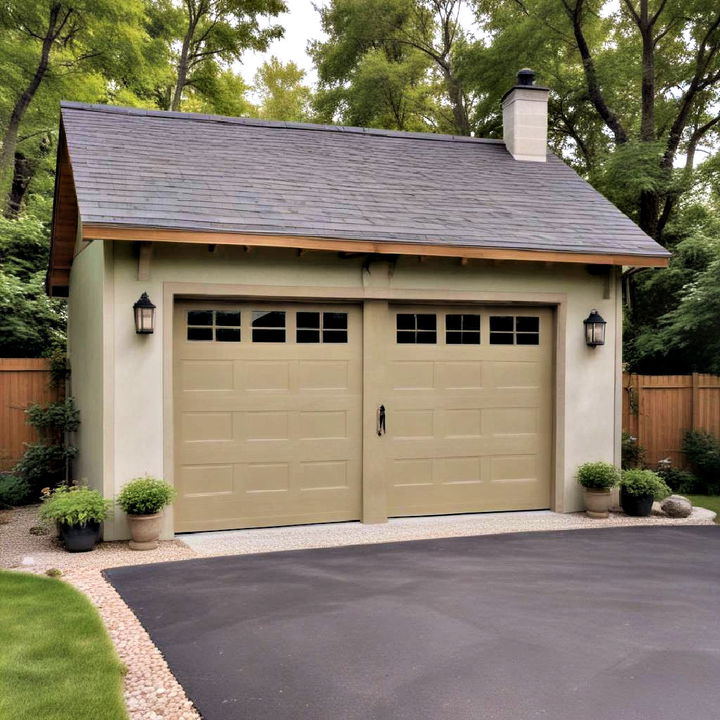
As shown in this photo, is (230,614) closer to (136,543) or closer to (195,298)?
(136,543)

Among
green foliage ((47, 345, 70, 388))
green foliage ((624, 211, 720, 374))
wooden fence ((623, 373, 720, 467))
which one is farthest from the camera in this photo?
green foliage ((624, 211, 720, 374))

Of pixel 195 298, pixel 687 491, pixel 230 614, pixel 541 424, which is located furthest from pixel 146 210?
pixel 687 491

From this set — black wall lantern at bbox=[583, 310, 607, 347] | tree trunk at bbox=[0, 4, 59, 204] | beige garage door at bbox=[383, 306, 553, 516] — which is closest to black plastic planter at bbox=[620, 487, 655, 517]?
beige garage door at bbox=[383, 306, 553, 516]

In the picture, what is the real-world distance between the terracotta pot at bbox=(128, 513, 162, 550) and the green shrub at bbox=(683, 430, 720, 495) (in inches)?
291

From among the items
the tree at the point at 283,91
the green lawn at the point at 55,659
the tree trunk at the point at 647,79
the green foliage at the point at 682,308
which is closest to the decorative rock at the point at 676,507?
the green foliage at the point at 682,308

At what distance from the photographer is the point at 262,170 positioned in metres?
8.29

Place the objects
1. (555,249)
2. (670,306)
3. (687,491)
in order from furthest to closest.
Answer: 1. (670,306)
2. (687,491)
3. (555,249)

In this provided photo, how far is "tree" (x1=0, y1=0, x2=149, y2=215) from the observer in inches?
660

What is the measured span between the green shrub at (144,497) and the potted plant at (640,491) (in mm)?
4776

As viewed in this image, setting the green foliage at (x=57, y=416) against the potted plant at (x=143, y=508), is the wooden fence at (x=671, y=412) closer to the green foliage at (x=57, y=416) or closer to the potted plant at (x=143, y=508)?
the potted plant at (x=143, y=508)

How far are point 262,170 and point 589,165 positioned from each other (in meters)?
13.1

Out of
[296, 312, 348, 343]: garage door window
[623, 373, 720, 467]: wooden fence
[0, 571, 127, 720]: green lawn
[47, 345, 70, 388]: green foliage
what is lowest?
[0, 571, 127, 720]: green lawn

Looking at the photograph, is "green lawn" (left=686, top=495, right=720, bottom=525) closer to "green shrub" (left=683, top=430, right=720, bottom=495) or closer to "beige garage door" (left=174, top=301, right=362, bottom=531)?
"green shrub" (left=683, top=430, right=720, bottom=495)

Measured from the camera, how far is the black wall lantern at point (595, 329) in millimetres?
8039
